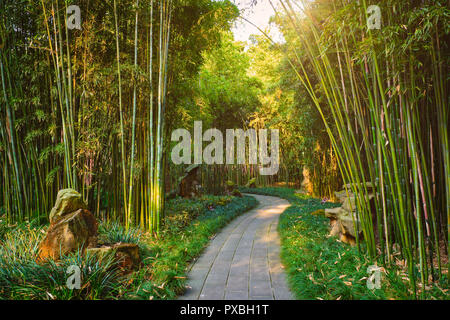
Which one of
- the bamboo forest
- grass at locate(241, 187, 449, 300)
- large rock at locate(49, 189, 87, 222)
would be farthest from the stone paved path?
large rock at locate(49, 189, 87, 222)

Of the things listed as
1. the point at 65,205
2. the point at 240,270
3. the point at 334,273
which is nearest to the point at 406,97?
the point at 334,273

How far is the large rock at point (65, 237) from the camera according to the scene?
194cm

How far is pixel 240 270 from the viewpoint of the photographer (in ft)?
7.72

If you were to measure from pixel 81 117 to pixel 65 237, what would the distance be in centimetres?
156

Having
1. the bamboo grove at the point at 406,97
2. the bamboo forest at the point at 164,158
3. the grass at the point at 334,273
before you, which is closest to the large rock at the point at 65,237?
the bamboo forest at the point at 164,158

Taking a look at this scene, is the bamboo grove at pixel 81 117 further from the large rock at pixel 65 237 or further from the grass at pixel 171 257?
the large rock at pixel 65 237

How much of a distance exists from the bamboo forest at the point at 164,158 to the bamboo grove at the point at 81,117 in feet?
0.07

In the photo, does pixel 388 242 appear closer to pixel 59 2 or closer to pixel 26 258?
pixel 26 258

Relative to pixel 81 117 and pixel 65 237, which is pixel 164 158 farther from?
pixel 65 237

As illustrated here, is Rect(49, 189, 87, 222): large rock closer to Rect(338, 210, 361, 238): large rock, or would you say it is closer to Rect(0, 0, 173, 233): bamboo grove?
Rect(0, 0, 173, 233): bamboo grove

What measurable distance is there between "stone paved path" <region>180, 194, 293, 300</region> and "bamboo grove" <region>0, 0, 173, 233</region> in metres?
0.95

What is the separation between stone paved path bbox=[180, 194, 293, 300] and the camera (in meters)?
1.88

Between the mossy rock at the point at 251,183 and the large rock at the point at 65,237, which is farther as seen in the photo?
the mossy rock at the point at 251,183
